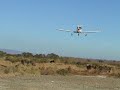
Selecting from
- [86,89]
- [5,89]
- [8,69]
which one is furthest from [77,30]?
[8,69]

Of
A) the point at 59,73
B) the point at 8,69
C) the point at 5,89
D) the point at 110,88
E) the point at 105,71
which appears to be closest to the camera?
the point at 5,89

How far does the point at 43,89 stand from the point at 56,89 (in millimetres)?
926

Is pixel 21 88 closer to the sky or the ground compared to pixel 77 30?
closer to the ground

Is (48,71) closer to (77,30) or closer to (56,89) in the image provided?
(77,30)

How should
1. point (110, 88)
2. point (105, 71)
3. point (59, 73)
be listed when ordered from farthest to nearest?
1. point (105, 71)
2. point (59, 73)
3. point (110, 88)

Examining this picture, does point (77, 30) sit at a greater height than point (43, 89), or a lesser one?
greater

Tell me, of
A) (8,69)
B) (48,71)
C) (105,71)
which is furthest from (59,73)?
(105,71)

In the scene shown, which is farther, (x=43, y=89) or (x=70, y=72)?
(x=70, y=72)

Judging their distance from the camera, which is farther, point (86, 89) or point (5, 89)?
point (86, 89)

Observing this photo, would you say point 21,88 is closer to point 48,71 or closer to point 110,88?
point 110,88

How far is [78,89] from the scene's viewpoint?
31469 mm

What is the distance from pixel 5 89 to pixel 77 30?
26.9ft

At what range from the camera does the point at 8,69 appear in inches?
1913

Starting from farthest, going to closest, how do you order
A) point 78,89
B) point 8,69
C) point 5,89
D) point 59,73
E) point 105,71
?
1. point 105,71
2. point 59,73
3. point 8,69
4. point 78,89
5. point 5,89
